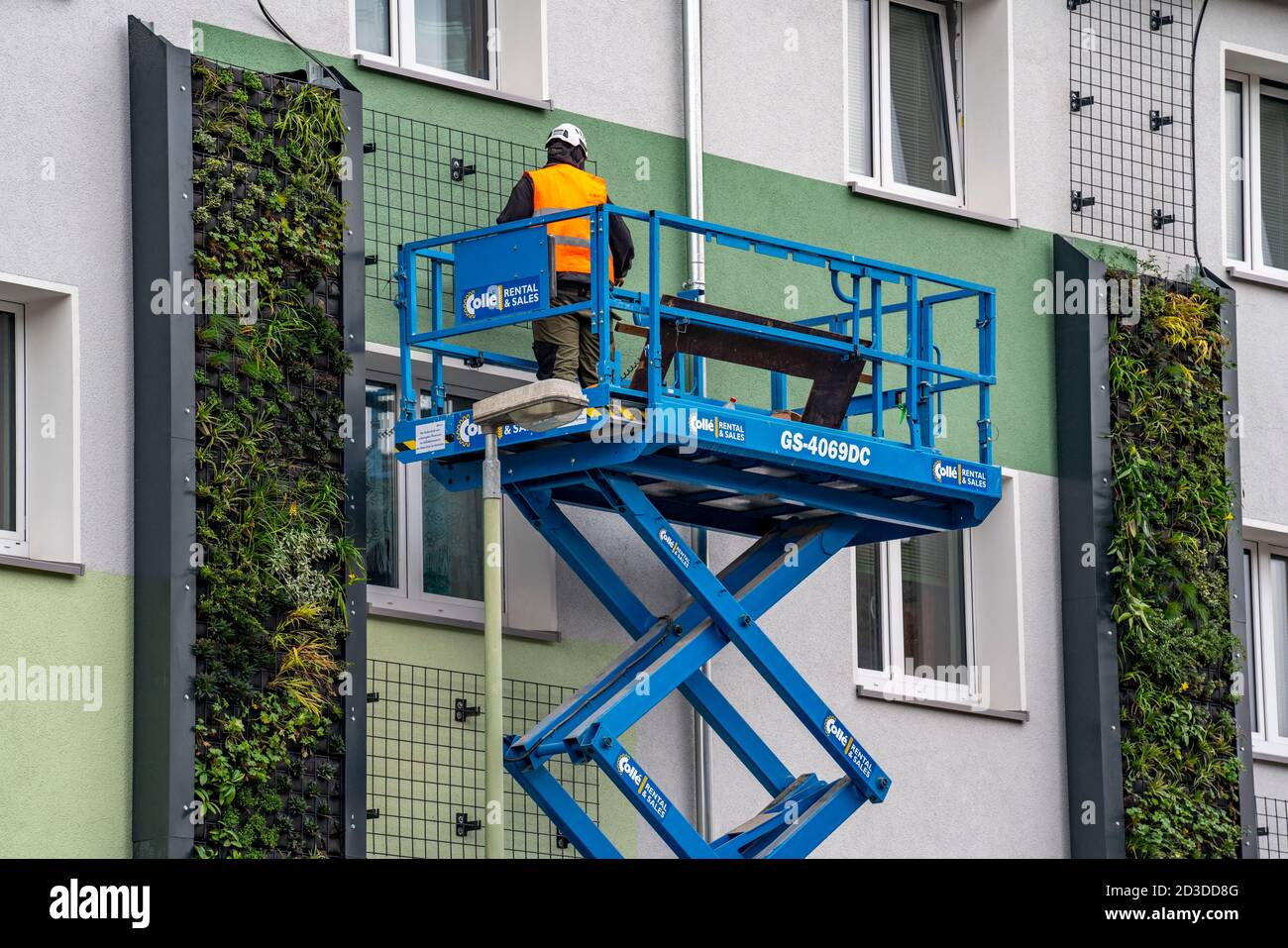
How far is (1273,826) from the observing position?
19.8 metres

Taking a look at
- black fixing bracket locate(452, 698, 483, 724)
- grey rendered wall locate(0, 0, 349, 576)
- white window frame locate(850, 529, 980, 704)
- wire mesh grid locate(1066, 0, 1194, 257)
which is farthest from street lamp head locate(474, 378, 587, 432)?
wire mesh grid locate(1066, 0, 1194, 257)

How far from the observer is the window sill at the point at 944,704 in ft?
59.0

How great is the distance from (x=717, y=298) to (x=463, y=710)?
3.36 meters

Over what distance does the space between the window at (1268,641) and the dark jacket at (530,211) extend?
647cm

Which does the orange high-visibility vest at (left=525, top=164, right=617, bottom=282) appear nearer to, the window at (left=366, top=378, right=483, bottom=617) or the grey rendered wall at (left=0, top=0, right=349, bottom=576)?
the window at (left=366, top=378, right=483, bottom=617)

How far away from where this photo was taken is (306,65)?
15.8 metres

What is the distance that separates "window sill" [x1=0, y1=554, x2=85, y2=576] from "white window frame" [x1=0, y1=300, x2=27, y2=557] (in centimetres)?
33

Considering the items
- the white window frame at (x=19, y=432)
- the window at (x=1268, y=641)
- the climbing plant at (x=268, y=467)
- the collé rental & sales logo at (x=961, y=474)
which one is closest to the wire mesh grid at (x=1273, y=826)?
the window at (x=1268, y=641)

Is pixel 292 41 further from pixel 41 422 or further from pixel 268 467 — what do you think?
pixel 41 422

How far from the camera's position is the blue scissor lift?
15086 mm

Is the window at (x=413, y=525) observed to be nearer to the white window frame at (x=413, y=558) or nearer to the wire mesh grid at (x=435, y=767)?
the white window frame at (x=413, y=558)

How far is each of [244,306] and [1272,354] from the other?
341 inches

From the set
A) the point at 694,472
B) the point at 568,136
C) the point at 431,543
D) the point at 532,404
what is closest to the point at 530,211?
the point at 568,136
